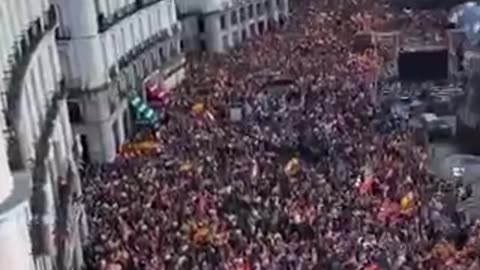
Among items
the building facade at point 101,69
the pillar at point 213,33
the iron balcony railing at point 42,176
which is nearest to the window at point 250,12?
the pillar at point 213,33

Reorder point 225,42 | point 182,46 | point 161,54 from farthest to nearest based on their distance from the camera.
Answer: point 225,42
point 182,46
point 161,54

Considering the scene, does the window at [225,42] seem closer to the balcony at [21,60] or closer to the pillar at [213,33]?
the pillar at [213,33]

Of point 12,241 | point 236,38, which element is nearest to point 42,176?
point 12,241

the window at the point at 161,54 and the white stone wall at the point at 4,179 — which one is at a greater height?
the white stone wall at the point at 4,179

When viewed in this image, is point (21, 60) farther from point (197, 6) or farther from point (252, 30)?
point (252, 30)

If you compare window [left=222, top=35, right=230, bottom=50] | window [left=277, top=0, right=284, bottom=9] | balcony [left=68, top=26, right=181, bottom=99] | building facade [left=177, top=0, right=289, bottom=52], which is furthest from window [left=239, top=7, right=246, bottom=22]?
balcony [left=68, top=26, right=181, bottom=99]

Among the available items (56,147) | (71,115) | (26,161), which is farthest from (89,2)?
(26,161)
